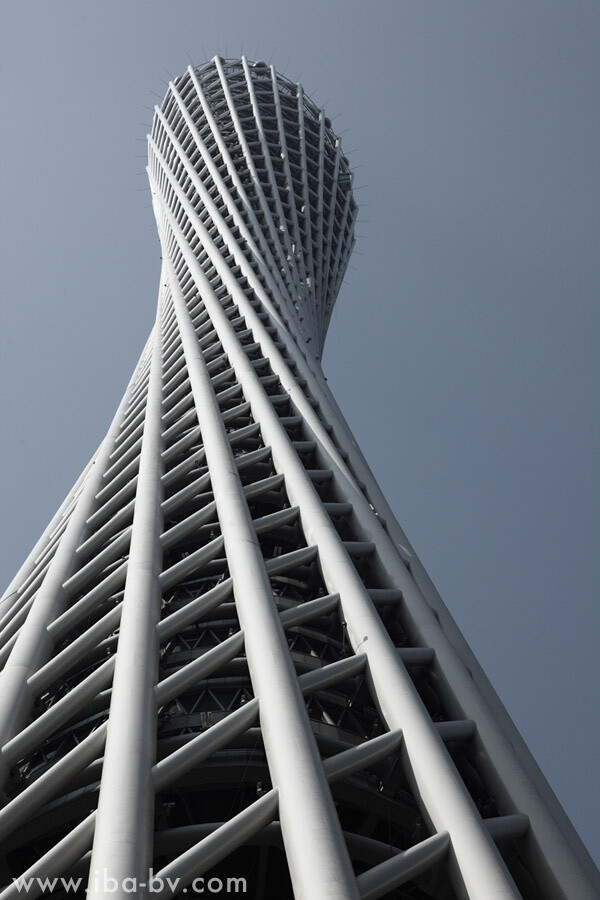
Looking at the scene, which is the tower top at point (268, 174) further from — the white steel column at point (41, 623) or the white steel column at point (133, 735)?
the white steel column at point (133, 735)

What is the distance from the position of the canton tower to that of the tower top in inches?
310

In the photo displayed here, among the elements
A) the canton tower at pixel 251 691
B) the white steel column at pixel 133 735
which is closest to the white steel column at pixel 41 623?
the canton tower at pixel 251 691

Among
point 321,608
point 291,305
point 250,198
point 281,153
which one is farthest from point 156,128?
point 321,608

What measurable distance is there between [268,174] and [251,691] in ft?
112

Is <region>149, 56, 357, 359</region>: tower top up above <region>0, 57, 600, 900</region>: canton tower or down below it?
above

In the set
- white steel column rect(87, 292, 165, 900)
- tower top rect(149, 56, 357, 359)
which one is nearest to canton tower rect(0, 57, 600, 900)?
white steel column rect(87, 292, 165, 900)

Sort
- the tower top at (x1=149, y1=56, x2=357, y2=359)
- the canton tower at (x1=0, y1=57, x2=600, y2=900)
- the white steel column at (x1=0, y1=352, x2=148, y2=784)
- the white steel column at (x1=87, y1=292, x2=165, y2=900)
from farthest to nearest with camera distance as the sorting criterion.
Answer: the tower top at (x1=149, y1=56, x2=357, y2=359) → the white steel column at (x1=0, y1=352, x2=148, y2=784) → the canton tower at (x1=0, y1=57, x2=600, y2=900) → the white steel column at (x1=87, y1=292, x2=165, y2=900)

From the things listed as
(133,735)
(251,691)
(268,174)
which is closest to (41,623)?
(251,691)

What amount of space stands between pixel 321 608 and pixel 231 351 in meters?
15.1

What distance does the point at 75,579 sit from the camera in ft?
66.8

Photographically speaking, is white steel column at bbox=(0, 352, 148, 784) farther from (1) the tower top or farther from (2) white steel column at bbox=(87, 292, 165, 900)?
(1) the tower top

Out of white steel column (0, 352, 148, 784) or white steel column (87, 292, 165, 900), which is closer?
white steel column (87, 292, 165, 900)

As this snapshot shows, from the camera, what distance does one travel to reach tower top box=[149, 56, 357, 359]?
40156 millimetres

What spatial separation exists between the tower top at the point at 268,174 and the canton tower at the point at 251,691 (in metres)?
7.89
